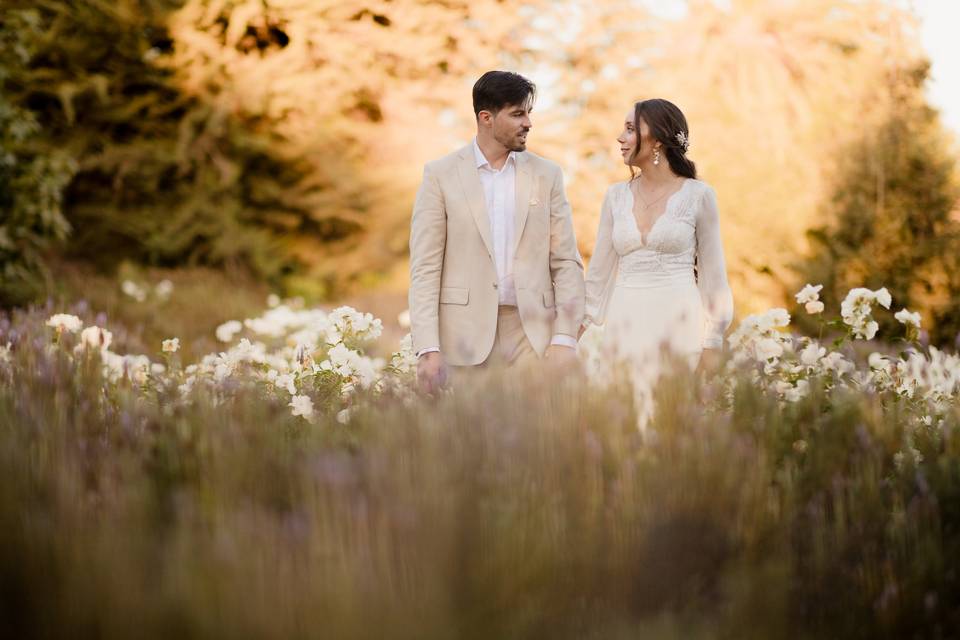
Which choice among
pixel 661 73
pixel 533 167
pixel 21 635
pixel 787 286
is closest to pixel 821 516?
pixel 21 635

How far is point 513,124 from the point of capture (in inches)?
132

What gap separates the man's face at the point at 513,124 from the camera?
11.0ft

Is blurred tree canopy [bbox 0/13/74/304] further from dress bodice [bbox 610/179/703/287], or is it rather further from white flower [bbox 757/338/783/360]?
white flower [bbox 757/338/783/360]

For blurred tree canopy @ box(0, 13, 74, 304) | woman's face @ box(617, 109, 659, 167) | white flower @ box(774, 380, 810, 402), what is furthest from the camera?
blurred tree canopy @ box(0, 13, 74, 304)

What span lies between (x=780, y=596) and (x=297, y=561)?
0.88 m

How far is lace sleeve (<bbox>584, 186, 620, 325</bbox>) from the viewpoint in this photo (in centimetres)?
396

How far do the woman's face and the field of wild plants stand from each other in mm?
1574

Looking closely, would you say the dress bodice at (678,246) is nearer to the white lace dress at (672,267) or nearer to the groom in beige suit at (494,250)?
the white lace dress at (672,267)

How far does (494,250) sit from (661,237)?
0.72 m

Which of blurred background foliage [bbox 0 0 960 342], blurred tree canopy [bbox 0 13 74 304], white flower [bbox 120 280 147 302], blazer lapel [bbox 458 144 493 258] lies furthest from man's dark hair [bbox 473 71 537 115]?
blurred background foliage [bbox 0 0 960 342]

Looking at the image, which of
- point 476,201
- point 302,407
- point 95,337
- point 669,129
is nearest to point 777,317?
point 669,129

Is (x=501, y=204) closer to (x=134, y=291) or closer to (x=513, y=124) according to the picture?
(x=513, y=124)

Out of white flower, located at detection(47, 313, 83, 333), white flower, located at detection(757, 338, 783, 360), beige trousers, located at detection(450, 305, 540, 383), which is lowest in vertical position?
white flower, located at detection(757, 338, 783, 360)

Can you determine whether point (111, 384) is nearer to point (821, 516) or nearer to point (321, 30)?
point (821, 516)
